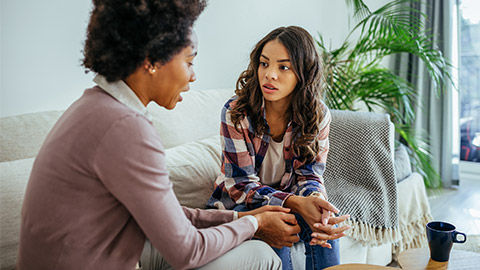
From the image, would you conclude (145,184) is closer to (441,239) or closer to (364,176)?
(441,239)

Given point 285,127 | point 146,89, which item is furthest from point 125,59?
point 285,127

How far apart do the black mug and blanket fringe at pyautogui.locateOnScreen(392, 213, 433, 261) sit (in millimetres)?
838

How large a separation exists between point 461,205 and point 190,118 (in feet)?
7.08

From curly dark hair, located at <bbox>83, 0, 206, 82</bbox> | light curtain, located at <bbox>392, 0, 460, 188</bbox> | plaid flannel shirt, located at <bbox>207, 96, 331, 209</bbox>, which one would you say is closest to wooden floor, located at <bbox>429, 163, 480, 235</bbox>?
light curtain, located at <bbox>392, 0, 460, 188</bbox>

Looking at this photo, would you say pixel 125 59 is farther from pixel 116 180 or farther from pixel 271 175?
pixel 271 175

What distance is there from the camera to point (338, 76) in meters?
2.73

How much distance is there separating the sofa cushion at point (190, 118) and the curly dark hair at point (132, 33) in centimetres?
83

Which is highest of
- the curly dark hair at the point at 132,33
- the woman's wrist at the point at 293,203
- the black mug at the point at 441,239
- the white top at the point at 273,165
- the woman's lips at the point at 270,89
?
the curly dark hair at the point at 132,33

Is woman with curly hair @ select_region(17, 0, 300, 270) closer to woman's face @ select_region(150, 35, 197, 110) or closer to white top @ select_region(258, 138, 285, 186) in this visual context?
woman's face @ select_region(150, 35, 197, 110)

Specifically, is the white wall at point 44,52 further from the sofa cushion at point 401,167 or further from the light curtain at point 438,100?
the light curtain at point 438,100

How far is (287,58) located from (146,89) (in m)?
0.68

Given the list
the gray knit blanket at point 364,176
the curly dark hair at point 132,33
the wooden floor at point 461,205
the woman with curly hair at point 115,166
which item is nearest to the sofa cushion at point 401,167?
the gray knit blanket at point 364,176

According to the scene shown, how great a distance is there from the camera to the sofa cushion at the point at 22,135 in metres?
1.34

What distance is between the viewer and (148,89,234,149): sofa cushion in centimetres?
175
